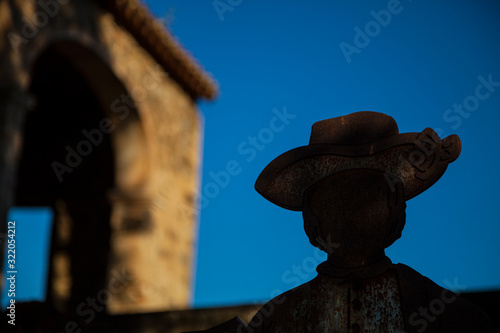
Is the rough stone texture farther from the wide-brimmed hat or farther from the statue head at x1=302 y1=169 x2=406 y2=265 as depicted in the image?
the statue head at x1=302 y1=169 x2=406 y2=265

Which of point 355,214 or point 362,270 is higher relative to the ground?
point 355,214

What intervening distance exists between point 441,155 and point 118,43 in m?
7.95

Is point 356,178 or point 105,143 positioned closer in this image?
point 356,178

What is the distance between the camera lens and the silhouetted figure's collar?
162 centimetres

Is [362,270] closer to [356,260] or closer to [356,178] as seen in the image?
[356,260]

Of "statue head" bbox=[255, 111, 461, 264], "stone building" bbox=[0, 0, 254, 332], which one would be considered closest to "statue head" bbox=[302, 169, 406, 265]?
"statue head" bbox=[255, 111, 461, 264]

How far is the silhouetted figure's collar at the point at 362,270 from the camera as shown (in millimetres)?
1617

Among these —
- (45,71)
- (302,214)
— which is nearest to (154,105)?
(45,71)

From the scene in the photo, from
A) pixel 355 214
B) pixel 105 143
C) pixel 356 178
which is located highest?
pixel 105 143

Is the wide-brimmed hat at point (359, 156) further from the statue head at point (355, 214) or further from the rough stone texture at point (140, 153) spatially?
the rough stone texture at point (140, 153)

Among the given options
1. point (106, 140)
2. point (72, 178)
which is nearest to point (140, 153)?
point (106, 140)

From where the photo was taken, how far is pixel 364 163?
5.65 ft

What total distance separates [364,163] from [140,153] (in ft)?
26.5

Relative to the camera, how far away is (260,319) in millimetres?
1704
